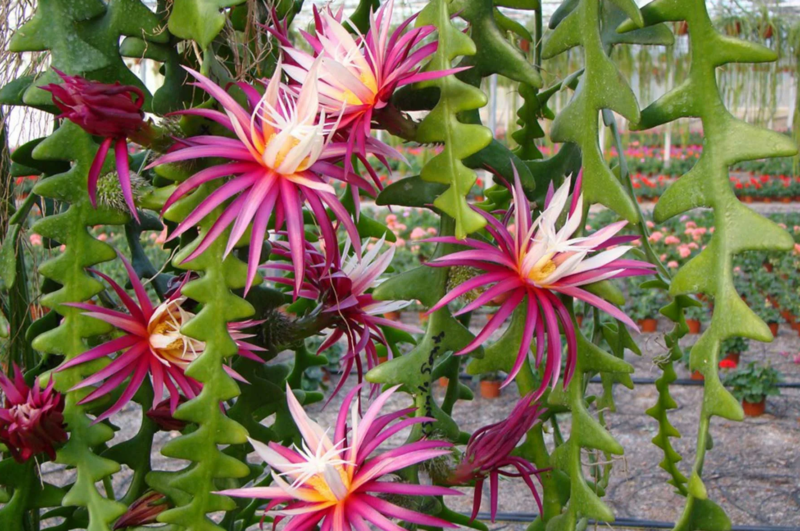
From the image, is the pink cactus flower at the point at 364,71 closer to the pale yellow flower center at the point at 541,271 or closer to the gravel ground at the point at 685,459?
the pale yellow flower center at the point at 541,271

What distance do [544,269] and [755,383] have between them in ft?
8.95

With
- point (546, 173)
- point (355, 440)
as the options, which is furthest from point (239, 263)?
point (546, 173)

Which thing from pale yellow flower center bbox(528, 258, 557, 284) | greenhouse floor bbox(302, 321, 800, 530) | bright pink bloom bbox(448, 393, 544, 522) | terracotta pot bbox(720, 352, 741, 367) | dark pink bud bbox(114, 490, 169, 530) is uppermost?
pale yellow flower center bbox(528, 258, 557, 284)

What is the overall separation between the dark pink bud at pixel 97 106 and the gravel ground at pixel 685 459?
187 centimetres

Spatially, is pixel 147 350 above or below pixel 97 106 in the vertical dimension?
below

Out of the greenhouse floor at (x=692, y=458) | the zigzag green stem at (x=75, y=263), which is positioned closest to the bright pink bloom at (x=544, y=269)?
the zigzag green stem at (x=75, y=263)

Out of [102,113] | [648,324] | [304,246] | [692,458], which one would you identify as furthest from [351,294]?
[648,324]

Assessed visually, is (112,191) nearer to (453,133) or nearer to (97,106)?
(97,106)

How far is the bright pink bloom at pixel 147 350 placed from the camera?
1.57 feet

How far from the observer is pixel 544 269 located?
45 cm

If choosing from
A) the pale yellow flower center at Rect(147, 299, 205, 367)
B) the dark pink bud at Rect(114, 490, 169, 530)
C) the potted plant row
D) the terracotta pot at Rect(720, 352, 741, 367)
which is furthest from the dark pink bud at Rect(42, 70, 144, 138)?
the terracotta pot at Rect(720, 352, 741, 367)

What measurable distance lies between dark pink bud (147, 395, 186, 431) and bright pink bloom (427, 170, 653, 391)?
0.68 ft

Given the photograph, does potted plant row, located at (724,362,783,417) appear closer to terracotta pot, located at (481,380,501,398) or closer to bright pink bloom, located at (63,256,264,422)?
terracotta pot, located at (481,380,501,398)

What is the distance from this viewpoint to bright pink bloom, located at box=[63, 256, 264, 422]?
477 mm
